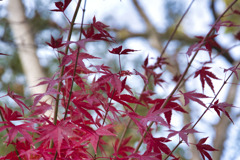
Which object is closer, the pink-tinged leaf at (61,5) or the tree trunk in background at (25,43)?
the pink-tinged leaf at (61,5)

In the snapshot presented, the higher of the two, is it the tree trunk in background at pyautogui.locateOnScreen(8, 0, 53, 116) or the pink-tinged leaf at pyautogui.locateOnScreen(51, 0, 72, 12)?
the pink-tinged leaf at pyautogui.locateOnScreen(51, 0, 72, 12)

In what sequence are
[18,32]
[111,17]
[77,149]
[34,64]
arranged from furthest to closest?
1. [111,17]
2. [18,32]
3. [34,64]
4. [77,149]

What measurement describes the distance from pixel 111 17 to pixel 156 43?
4.95ft

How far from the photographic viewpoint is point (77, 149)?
2.15ft

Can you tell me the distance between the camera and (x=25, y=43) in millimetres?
1720

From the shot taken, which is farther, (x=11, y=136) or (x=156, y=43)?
(x=156, y=43)

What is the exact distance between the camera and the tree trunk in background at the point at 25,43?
1.62 metres

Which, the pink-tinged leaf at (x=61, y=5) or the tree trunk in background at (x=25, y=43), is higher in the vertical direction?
the pink-tinged leaf at (x=61, y=5)

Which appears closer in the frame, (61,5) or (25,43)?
(61,5)

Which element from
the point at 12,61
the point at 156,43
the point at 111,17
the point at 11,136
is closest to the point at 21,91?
the point at 12,61

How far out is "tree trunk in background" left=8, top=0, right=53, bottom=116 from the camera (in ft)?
5.33

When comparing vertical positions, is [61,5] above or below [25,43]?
above

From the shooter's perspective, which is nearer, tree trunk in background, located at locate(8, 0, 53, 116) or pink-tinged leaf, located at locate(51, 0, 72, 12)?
pink-tinged leaf, located at locate(51, 0, 72, 12)

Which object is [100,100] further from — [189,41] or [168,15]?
[168,15]
